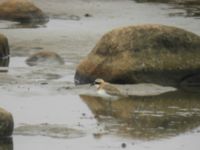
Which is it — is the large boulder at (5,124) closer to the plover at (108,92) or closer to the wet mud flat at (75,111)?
the wet mud flat at (75,111)

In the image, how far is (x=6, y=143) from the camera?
15.6 metres

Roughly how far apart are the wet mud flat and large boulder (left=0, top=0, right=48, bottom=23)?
429 cm

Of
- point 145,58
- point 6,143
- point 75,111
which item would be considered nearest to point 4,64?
point 145,58

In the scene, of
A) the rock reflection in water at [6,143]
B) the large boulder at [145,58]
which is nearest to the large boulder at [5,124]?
the rock reflection in water at [6,143]

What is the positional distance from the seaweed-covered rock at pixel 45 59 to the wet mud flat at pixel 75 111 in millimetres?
232

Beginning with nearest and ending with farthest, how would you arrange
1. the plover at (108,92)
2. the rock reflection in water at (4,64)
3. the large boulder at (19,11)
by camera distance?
1. the plover at (108,92)
2. the rock reflection in water at (4,64)
3. the large boulder at (19,11)

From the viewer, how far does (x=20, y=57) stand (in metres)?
25.8

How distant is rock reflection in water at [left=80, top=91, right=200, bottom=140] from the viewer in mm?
16750

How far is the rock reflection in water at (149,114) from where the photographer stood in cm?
1675

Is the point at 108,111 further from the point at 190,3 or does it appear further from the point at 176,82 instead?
the point at 190,3

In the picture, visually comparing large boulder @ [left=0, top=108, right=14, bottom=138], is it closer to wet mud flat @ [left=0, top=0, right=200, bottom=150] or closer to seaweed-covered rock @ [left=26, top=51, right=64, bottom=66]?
wet mud flat @ [left=0, top=0, right=200, bottom=150]

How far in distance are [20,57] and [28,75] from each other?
10.2 ft

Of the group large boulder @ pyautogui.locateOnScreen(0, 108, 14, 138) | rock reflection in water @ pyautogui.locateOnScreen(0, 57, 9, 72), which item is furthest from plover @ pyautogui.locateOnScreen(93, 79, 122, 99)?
rock reflection in water @ pyautogui.locateOnScreen(0, 57, 9, 72)

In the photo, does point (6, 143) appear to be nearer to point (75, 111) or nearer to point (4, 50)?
point (75, 111)
